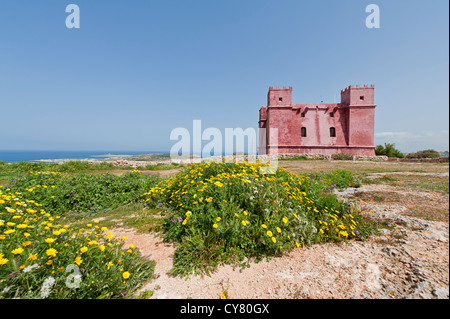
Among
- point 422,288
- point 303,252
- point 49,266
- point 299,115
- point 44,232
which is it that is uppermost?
point 299,115

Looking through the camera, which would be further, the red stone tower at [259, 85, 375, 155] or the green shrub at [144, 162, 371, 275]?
the red stone tower at [259, 85, 375, 155]

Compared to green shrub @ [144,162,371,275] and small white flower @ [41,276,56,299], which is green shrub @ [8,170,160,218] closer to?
green shrub @ [144,162,371,275]

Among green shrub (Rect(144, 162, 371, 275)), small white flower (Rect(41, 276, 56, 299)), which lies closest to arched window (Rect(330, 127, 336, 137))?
green shrub (Rect(144, 162, 371, 275))

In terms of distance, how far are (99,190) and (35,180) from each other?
7.01ft

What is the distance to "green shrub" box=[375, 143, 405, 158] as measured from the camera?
23.9 meters

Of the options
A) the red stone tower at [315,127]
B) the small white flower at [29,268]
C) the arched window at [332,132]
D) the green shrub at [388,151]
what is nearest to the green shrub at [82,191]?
the small white flower at [29,268]

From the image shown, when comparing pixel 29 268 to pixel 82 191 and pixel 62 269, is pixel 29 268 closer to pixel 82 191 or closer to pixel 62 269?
pixel 62 269

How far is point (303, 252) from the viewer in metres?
2.56

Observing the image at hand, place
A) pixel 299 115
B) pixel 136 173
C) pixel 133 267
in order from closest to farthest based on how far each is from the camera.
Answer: pixel 133 267 < pixel 136 173 < pixel 299 115

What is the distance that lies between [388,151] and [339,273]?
1238 inches

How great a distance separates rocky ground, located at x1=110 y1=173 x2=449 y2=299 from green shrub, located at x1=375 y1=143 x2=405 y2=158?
28.9 m

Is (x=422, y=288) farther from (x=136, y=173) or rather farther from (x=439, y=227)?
(x=136, y=173)

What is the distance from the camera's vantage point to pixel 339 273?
207 cm

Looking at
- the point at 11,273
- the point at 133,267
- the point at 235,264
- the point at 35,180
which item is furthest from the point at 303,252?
the point at 35,180
